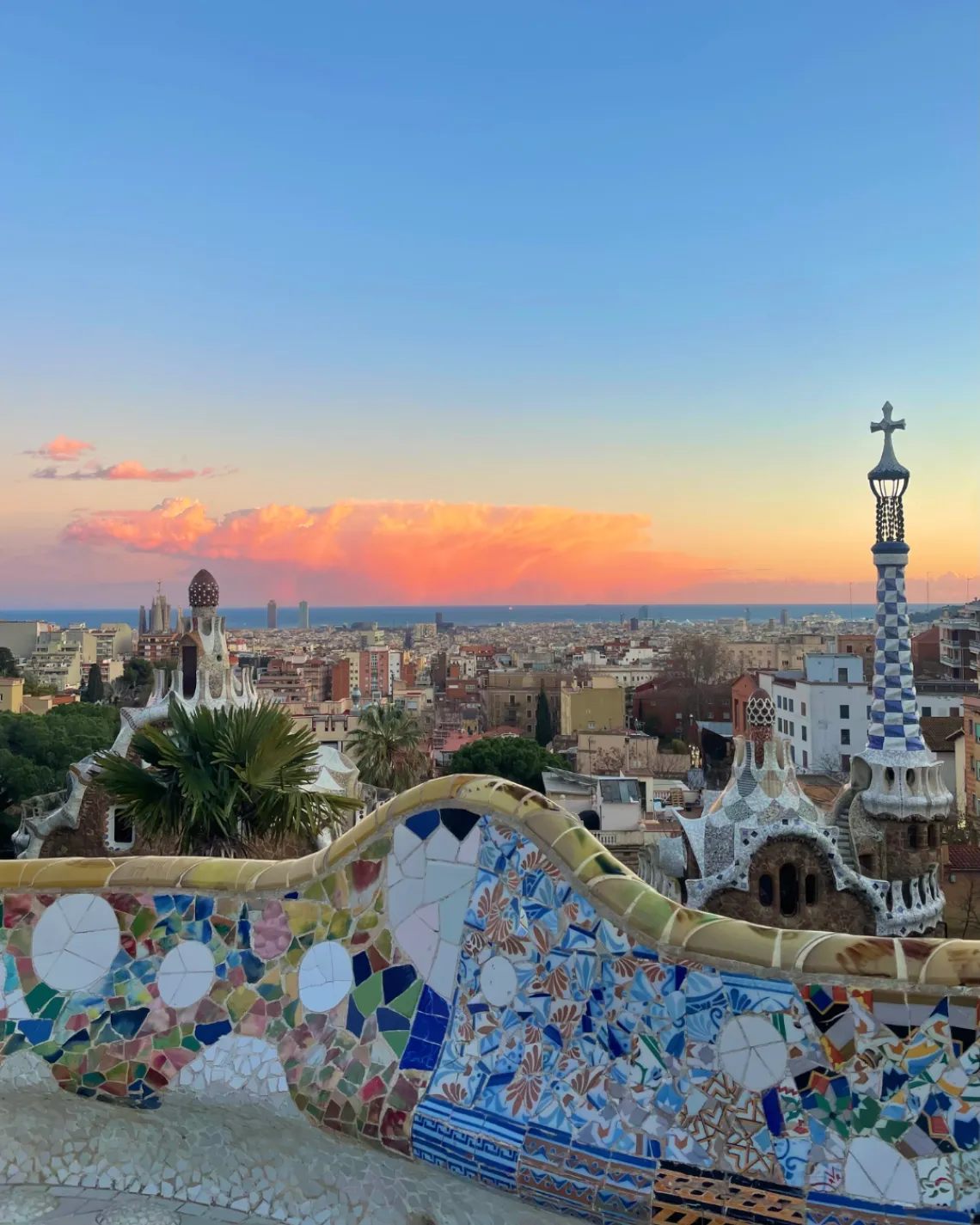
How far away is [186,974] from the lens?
3.98 m

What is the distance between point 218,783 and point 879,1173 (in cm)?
539

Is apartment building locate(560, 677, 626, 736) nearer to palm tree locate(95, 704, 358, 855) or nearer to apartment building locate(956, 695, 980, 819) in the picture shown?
apartment building locate(956, 695, 980, 819)

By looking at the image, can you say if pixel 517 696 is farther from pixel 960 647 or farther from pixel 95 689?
pixel 960 647

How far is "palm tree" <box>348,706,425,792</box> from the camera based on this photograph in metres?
23.4

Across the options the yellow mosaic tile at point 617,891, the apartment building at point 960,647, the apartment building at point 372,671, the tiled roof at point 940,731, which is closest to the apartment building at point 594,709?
the apartment building at point 960,647

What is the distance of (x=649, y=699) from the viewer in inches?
2280

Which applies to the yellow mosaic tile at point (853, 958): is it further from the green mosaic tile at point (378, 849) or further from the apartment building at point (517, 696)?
the apartment building at point (517, 696)

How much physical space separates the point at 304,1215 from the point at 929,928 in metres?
10.8

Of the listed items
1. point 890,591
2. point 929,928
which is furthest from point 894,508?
point 929,928

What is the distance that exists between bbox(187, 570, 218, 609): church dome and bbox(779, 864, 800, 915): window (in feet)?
26.9

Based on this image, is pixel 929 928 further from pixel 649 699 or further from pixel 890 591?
pixel 649 699

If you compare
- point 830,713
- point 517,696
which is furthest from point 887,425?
point 517,696

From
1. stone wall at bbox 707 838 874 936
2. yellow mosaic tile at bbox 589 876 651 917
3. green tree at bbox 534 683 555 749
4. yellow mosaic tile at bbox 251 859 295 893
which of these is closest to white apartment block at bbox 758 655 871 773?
green tree at bbox 534 683 555 749

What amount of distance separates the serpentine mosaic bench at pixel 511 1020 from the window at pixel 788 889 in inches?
355
